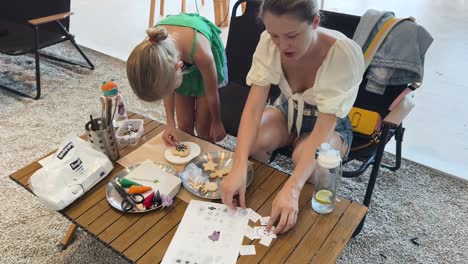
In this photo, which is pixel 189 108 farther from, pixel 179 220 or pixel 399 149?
pixel 399 149

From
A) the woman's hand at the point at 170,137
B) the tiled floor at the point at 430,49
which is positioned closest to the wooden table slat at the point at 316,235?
the woman's hand at the point at 170,137

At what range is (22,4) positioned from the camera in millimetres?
2820

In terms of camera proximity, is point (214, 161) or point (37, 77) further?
point (37, 77)

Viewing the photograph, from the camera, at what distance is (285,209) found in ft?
3.65

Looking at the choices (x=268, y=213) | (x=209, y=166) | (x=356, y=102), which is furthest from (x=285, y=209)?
(x=356, y=102)

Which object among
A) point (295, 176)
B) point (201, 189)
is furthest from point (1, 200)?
point (295, 176)

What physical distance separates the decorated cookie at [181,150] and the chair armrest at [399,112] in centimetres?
69

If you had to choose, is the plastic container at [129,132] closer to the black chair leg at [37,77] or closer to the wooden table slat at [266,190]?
the wooden table slat at [266,190]

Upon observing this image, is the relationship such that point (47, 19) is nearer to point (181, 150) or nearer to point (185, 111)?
point (185, 111)

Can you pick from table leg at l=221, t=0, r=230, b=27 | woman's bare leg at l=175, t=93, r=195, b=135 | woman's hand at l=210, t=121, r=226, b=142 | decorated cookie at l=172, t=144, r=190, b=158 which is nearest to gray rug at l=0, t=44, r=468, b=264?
woman's bare leg at l=175, t=93, r=195, b=135

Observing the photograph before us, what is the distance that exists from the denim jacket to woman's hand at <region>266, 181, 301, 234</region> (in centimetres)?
67

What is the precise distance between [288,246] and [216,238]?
0.63 feet

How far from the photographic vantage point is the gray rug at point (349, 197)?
5.11ft

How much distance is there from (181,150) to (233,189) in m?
0.32
